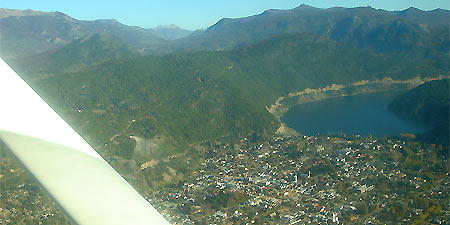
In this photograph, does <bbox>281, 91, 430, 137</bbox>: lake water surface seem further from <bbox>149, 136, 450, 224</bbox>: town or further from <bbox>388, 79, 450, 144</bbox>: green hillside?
<bbox>149, 136, 450, 224</bbox>: town

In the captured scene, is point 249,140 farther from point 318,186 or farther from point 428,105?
point 428,105

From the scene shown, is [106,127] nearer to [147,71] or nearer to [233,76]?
[147,71]

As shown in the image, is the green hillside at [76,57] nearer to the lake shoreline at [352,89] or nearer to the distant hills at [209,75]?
the distant hills at [209,75]

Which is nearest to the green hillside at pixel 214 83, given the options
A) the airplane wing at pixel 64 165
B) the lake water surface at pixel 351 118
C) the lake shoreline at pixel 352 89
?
the lake shoreline at pixel 352 89

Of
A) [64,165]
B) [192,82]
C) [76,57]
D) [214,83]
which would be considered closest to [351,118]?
[214,83]

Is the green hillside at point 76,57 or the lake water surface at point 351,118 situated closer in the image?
the lake water surface at point 351,118
